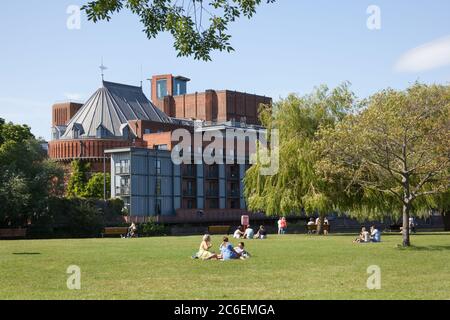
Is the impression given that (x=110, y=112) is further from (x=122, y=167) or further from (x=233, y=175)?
(x=122, y=167)

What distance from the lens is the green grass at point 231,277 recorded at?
15289mm

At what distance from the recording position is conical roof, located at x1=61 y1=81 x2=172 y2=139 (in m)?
109

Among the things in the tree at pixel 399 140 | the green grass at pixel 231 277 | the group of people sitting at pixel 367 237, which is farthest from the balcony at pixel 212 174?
the green grass at pixel 231 277

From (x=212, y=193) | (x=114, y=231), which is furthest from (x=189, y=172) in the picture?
(x=114, y=231)

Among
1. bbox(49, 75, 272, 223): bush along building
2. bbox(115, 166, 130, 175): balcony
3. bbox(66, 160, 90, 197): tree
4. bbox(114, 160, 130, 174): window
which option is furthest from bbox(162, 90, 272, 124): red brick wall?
bbox(115, 166, 130, 175): balcony

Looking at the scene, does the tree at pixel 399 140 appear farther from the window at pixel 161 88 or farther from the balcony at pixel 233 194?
the window at pixel 161 88

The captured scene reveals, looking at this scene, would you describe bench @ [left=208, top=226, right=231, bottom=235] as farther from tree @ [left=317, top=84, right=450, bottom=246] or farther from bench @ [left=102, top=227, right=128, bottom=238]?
tree @ [left=317, top=84, right=450, bottom=246]

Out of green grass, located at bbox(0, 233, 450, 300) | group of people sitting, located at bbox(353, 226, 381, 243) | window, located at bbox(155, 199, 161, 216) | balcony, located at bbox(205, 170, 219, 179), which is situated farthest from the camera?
balcony, located at bbox(205, 170, 219, 179)

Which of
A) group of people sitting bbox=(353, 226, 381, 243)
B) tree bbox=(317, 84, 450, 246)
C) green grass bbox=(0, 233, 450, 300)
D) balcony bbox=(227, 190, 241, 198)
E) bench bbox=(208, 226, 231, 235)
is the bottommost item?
bench bbox=(208, 226, 231, 235)

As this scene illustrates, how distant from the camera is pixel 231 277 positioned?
19.4m

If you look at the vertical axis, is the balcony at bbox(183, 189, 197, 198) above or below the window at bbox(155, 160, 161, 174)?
below

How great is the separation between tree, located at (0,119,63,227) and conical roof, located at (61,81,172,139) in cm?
3772
